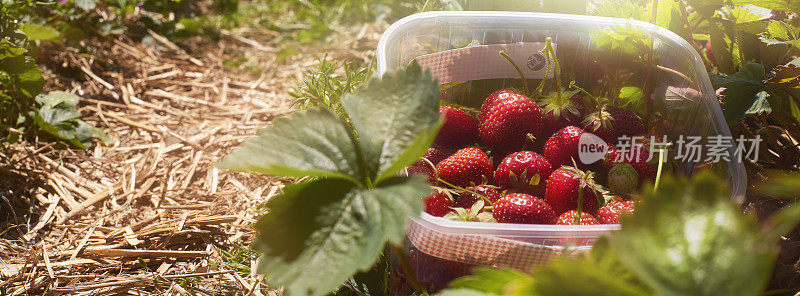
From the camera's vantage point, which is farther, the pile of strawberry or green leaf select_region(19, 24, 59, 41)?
green leaf select_region(19, 24, 59, 41)

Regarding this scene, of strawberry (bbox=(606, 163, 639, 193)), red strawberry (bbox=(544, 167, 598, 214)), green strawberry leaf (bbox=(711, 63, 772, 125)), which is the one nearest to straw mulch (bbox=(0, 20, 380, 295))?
red strawberry (bbox=(544, 167, 598, 214))

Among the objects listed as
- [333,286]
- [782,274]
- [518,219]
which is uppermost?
[333,286]

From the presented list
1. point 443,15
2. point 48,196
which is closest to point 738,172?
point 443,15

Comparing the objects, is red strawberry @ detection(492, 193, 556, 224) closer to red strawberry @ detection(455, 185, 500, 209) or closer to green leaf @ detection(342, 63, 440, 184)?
red strawberry @ detection(455, 185, 500, 209)

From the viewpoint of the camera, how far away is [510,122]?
3.14 ft

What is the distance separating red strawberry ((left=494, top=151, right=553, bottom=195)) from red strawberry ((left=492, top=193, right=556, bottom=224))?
86mm

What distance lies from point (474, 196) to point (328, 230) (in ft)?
1.19

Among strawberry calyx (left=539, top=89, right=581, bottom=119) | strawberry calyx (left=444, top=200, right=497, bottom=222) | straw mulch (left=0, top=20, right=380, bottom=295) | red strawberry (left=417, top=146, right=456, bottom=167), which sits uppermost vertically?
strawberry calyx (left=539, top=89, right=581, bottom=119)

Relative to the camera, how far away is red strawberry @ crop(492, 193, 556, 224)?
31.0 inches

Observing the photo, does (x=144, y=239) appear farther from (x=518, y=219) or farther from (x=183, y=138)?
(x=518, y=219)

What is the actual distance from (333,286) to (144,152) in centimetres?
108

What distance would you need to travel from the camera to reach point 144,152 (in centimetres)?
141

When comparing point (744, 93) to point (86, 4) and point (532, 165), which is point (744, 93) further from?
point (86, 4)

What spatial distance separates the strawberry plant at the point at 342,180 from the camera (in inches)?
20.7
